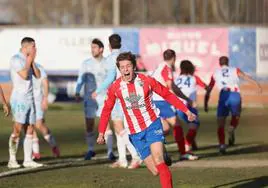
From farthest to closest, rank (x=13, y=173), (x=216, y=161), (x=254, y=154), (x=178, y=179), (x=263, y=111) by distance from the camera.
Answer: (x=263, y=111), (x=254, y=154), (x=216, y=161), (x=13, y=173), (x=178, y=179)

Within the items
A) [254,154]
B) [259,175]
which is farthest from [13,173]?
[254,154]

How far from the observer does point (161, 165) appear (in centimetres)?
1367

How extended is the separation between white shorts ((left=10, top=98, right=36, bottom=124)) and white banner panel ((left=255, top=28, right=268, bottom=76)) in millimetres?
23579

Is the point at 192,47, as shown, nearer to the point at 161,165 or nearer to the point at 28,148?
the point at 28,148

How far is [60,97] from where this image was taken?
43281mm

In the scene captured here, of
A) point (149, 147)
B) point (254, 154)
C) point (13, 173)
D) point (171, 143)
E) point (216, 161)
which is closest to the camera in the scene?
point (149, 147)

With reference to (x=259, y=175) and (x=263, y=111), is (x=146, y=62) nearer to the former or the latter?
(x=263, y=111)

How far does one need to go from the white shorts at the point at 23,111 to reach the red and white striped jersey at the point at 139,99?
4.06 meters

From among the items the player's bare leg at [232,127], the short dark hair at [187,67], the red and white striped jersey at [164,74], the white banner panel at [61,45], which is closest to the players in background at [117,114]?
the red and white striped jersey at [164,74]

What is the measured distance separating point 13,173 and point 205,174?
3095 millimetres

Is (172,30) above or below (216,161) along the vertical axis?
above

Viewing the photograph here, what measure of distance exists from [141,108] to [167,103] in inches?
217

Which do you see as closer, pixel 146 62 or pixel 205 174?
pixel 205 174

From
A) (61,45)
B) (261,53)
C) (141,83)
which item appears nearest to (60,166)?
(141,83)
